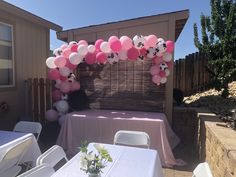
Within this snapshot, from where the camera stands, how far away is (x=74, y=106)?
4562 mm

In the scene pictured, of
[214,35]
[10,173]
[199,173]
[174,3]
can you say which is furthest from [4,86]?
[214,35]

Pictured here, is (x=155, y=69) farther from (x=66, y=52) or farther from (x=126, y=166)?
(x=126, y=166)

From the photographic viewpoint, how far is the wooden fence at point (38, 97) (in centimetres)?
483

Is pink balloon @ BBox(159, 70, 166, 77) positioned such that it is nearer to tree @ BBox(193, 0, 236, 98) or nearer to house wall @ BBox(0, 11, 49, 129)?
tree @ BBox(193, 0, 236, 98)

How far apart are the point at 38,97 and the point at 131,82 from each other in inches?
91.4

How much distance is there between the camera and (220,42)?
6.65 meters

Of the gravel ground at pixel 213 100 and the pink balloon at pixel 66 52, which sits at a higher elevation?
the pink balloon at pixel 66 52

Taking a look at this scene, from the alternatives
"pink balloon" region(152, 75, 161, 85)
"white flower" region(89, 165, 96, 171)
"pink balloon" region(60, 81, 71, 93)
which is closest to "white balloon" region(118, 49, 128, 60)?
"pink balloon" region(152, 75, 161, 85)

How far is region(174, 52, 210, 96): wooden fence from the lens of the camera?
675 centimetres

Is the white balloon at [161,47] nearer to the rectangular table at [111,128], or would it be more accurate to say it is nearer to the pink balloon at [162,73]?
the pink balloon at [162,73]

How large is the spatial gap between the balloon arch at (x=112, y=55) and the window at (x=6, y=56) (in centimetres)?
108

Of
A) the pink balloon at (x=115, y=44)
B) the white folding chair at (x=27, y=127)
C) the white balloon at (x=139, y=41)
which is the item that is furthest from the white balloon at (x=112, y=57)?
the white folding chair at (x=27, y=127)

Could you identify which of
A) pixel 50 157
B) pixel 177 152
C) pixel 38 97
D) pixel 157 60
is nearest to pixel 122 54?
pixel 157 60

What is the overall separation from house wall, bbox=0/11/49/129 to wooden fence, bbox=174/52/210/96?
4471 mm
